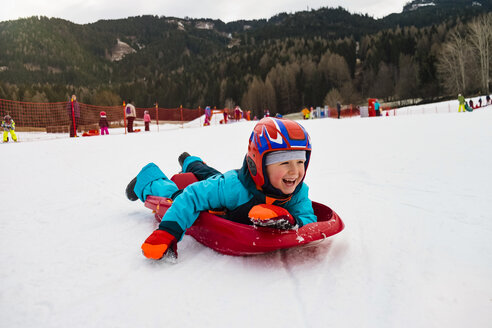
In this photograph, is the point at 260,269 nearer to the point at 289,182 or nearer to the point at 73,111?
the point at 289,182

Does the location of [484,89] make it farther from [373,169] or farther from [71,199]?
[71,199]

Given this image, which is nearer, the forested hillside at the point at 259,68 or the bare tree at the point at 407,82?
the bare tree at the point at 407,82

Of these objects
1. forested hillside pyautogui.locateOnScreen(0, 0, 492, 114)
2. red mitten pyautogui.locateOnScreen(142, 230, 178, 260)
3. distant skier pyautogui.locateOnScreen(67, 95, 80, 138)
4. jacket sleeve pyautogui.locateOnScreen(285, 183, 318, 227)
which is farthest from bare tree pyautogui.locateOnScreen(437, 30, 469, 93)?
red mitten pyautogui.locateOnScreen(142, 230, 178, 260)

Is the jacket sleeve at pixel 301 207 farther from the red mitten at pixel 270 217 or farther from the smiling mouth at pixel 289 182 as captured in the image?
the red mitten at pixel 270 217

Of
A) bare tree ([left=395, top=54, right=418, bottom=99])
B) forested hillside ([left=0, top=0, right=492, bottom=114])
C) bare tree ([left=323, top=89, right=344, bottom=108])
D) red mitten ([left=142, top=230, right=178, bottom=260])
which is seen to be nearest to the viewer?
red mitten ([left=142, top=230, right=178, bottom=260])

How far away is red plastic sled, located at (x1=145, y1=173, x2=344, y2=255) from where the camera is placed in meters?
Result: 1.82

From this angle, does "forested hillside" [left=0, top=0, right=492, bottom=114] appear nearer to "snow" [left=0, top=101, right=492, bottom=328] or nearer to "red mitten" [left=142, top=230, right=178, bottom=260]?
"snow" [left=0, top=101, right=492, bottom=328]

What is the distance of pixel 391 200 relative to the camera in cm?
327

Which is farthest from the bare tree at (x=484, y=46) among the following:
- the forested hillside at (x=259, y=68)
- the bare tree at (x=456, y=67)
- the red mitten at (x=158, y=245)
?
the red mitten at (x=158, y=245)

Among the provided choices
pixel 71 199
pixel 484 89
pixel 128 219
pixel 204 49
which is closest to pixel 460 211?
pixel 128 219

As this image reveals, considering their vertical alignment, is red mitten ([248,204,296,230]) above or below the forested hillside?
below

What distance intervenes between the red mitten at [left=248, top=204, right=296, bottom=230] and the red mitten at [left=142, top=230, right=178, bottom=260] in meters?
0.56

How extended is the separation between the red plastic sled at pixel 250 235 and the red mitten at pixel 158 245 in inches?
10.2

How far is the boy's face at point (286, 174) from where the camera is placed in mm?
2037
